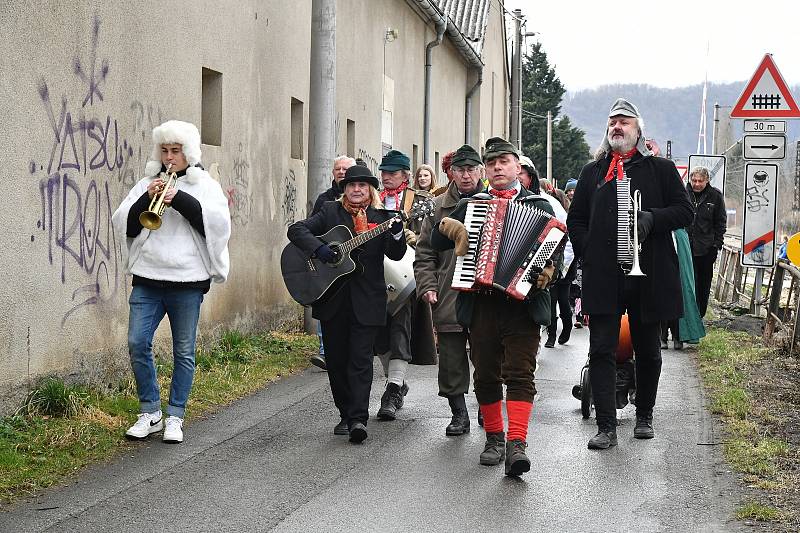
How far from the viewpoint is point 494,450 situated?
7.63m

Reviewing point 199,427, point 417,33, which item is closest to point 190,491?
point 199,427

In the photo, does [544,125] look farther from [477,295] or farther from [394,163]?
[477,295]

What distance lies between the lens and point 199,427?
862 cm

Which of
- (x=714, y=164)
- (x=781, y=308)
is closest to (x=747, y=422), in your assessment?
(x=781, y=308)

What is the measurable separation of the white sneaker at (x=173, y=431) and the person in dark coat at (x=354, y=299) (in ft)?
3.50

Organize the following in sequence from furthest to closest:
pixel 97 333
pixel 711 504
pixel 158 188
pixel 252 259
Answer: pixel 252 259 < pixel 97 333 < pixel 158 188 < pixel 711 504

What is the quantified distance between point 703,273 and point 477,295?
823 cm

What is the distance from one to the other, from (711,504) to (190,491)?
2719 millimetres

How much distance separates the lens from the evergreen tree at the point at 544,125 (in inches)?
3177

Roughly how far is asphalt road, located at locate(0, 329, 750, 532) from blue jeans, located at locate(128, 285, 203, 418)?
11.9 inches

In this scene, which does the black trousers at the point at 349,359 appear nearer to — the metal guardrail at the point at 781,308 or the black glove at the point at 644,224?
the black glove at the point at 644,224

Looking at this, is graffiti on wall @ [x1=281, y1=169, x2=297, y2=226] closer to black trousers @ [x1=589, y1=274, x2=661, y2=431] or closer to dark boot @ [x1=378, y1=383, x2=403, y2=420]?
dark boot @ [x1=378, y1=383, x2=403, y2=420]

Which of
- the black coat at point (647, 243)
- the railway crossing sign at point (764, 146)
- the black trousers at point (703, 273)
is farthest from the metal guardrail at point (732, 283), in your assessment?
the black coat at point (647, 243)

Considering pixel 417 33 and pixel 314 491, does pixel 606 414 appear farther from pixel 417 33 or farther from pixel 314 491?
pixel 417 33
